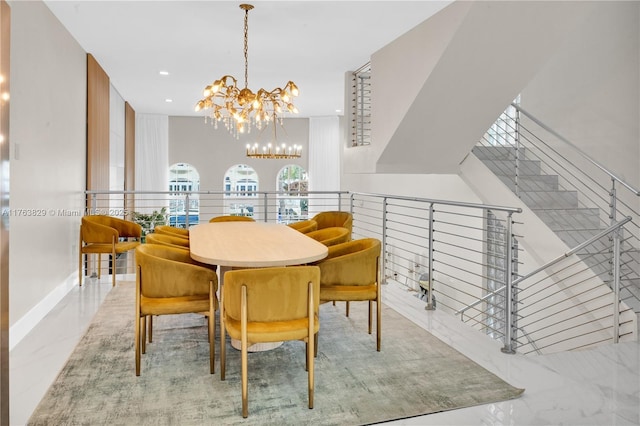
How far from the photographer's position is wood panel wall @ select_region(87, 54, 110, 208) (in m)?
5.74

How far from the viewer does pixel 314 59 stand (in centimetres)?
598

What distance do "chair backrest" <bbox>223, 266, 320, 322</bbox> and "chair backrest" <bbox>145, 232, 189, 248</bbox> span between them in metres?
1.20

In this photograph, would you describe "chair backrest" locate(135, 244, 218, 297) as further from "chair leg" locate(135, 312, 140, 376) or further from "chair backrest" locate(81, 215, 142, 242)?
"chair backrest" locate(81, 215, 142, 242)

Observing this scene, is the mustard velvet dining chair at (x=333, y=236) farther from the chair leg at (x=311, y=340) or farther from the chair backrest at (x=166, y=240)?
the chair leg at (x=311, y=340)

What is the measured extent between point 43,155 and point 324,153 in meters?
7.24

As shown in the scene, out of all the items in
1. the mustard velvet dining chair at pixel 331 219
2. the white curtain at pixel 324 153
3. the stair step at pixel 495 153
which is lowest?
the mustard velvet dining chair at pixel 331 219

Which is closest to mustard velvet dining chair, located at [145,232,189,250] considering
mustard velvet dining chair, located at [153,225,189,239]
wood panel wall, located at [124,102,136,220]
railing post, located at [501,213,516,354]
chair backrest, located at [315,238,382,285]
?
mustard velvet dining chair, located at [153,225,189,239]

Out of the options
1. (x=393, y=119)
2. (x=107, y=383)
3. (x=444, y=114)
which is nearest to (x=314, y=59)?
(x=393, y=119)

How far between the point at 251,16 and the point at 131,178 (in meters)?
6.06

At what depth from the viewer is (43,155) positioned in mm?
4156

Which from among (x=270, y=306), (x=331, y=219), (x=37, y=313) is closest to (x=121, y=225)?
(x=37, y=313)

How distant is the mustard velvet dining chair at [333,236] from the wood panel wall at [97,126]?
3.12 m

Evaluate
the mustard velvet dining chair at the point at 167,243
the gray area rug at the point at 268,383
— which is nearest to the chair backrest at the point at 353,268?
the gray area rug at the point at 268,383

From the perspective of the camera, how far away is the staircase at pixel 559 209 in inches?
181
